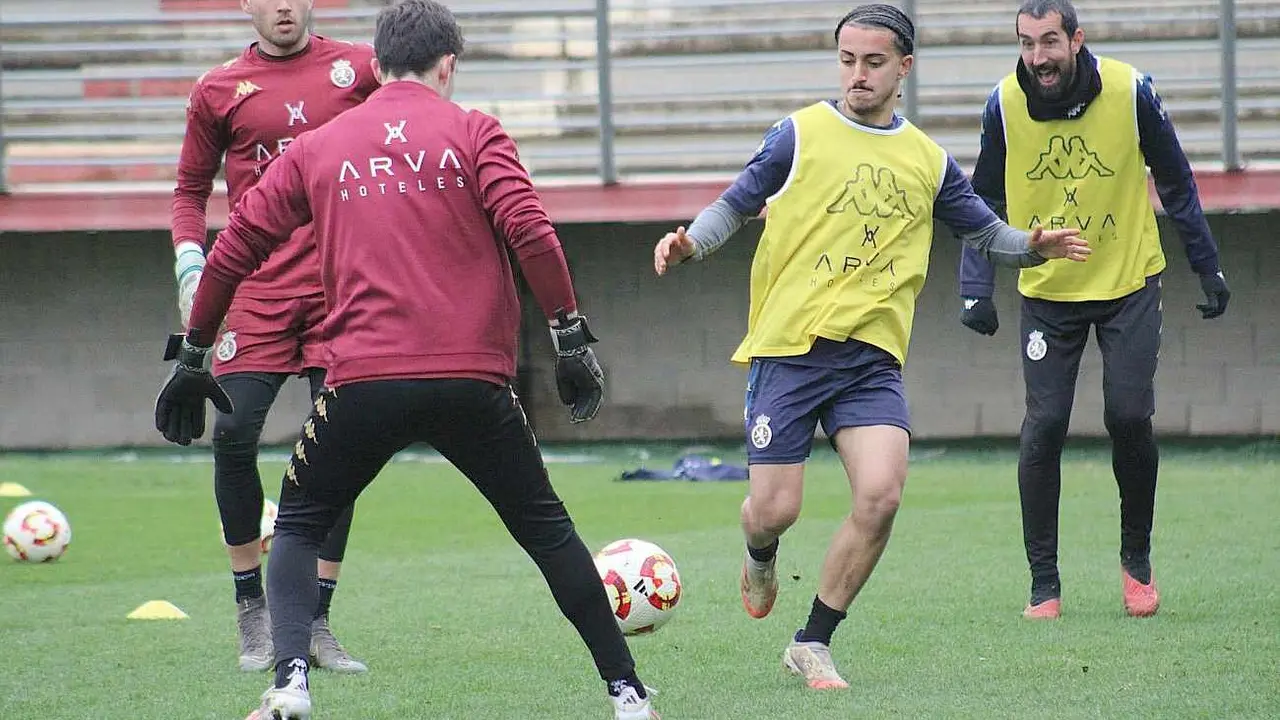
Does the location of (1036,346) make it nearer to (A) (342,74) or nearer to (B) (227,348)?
(A) (342,74)

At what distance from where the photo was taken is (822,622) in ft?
18.0

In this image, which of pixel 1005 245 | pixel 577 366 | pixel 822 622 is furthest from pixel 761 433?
pixel 577 366

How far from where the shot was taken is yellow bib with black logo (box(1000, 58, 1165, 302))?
21.7 ft

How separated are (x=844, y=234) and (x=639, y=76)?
8897mm

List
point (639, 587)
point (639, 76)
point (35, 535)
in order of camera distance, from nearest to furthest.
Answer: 1. point (639, 587)
2. point (35, 535)
3. point (639, 76)

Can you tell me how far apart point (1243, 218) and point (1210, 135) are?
740 mm

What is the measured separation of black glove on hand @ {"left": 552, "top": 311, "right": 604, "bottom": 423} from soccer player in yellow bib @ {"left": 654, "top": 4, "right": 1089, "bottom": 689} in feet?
3.14

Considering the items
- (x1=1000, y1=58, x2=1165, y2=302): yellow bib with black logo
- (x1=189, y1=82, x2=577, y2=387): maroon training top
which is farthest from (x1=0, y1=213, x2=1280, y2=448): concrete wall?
(x1=189, y1=82, x2=577, y2=387): maroon training top

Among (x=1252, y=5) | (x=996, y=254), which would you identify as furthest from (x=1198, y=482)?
(x=996, y=254)

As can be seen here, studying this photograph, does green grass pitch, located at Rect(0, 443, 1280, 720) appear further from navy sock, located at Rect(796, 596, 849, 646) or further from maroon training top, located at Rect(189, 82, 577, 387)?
maroon training top, located at Rect(189, 82, 577, 387)

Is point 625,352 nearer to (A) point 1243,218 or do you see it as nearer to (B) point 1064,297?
(A) point 1243,218

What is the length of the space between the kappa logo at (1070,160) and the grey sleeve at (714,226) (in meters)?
1.78

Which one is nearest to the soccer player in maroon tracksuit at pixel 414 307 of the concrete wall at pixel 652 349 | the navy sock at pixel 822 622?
the navy sock at pixel 822 622

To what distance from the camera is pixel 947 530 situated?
9.27 m
